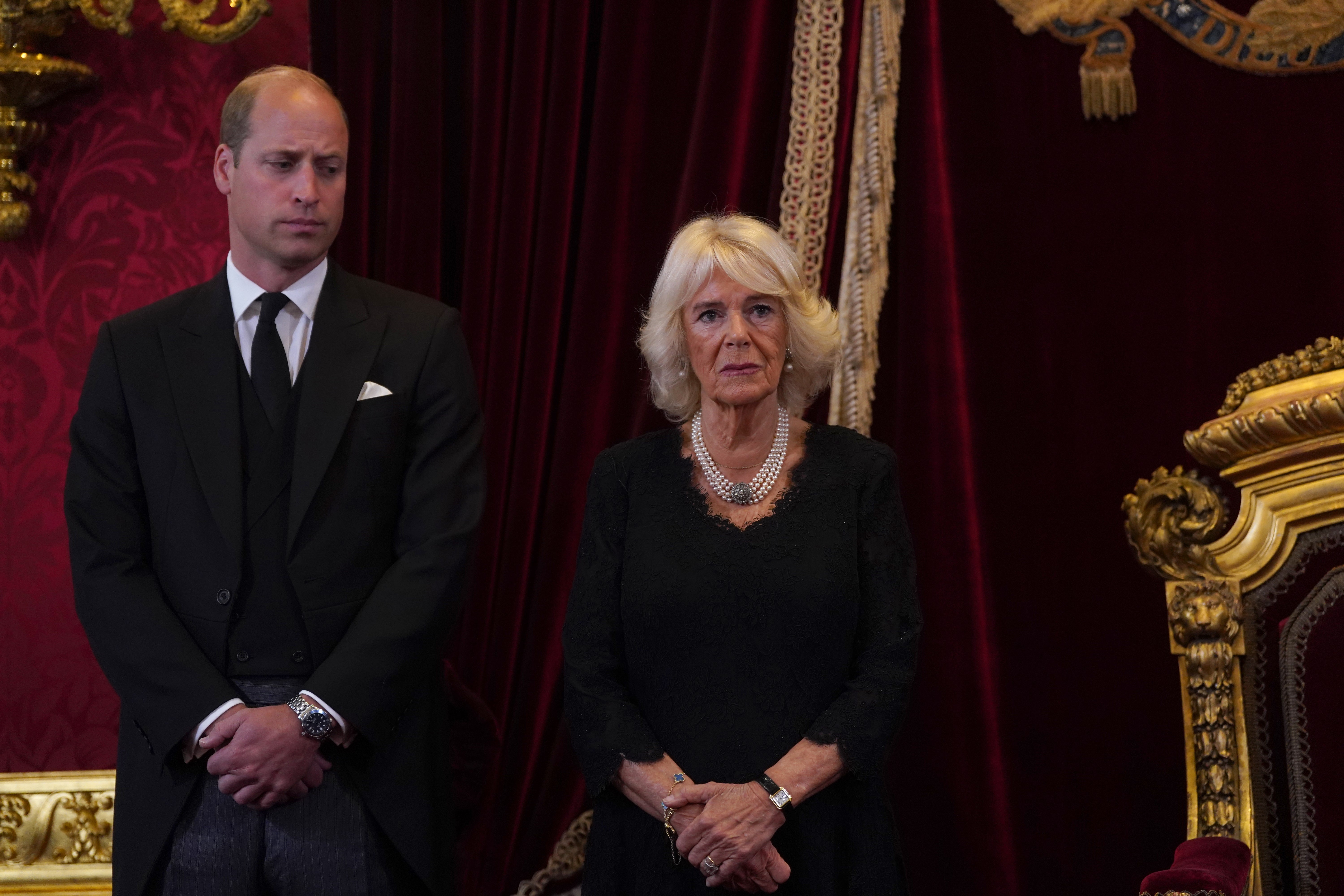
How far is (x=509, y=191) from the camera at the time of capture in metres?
2.81

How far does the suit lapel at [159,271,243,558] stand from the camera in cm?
201

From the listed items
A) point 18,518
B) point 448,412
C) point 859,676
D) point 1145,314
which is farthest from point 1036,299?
point 18,518

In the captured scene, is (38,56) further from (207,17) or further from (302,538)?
(302,538)

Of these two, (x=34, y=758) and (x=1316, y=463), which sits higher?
(x=1316, y=463)

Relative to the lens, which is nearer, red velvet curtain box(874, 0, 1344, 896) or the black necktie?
the black necktie

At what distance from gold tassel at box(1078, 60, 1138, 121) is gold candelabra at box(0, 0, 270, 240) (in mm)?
1604

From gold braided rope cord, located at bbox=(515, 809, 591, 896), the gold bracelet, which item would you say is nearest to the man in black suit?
the gold bracelet

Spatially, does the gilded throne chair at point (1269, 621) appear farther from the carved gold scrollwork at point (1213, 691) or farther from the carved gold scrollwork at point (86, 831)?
the carved gold scrollwork at point (86, 831)

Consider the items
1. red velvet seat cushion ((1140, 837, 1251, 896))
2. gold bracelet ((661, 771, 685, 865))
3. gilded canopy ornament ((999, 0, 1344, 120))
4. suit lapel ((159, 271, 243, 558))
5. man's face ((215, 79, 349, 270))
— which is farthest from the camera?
gilded canopy ornament ((999, 0, 1344, 120))

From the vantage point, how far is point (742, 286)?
2.11 m

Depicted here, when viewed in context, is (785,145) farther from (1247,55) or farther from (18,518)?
(18,518)

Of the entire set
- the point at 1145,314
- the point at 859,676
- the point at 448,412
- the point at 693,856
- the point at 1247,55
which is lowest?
the point at 693,856

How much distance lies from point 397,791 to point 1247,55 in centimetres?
196

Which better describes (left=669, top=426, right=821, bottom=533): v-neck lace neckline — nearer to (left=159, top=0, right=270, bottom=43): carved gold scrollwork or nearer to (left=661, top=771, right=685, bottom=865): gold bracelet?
(left=661, top=771, right=685, bottom=865): gold bracelet
